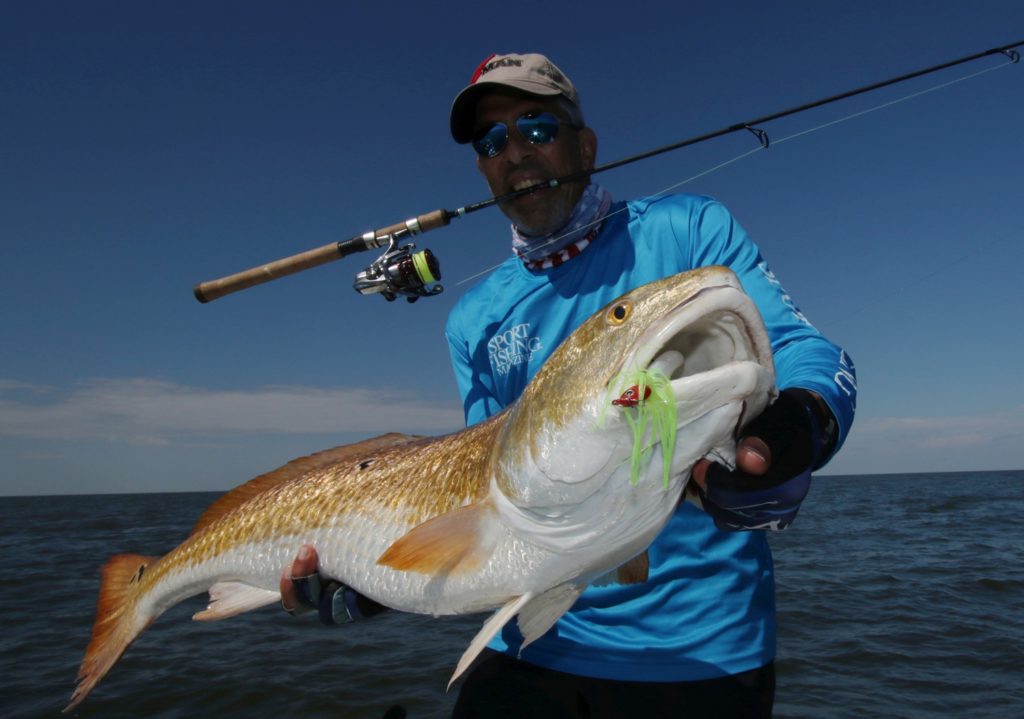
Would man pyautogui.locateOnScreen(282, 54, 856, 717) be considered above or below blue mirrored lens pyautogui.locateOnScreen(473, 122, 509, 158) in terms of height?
below

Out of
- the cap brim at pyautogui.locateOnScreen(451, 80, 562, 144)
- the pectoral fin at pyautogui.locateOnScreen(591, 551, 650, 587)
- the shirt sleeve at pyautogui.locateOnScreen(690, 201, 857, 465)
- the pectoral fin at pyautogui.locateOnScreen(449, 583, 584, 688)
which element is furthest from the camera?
the cap brim at pyautogui.locateOnScreen(451, 80, 562, 144)

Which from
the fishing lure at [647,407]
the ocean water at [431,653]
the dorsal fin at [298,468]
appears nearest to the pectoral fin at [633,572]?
the fishing lure at [647,407]

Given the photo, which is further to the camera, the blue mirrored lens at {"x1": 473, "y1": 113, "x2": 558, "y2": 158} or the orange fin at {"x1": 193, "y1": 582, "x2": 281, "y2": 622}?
the blue mirrored lens at {"x1": 473, "y1": 113, "x2": 558, "y2": 158}

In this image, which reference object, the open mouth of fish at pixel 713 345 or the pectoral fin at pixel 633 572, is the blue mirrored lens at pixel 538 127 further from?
the pectoral fin at pixel 633 572

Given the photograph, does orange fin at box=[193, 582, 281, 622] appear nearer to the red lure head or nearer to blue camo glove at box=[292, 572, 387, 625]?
blue camo glove at box=[292, 572, 387, 625]

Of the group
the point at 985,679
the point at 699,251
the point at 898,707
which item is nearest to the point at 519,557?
the point at 699,251

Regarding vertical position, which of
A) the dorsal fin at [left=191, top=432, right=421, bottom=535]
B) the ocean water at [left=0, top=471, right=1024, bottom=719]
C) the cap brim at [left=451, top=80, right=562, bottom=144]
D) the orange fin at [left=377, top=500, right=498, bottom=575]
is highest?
the cap brim at [left=451, top=80, right=562, bottom=144]

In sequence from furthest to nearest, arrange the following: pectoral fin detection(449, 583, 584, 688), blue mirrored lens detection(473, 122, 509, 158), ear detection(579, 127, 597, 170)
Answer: ear detection(579, 127, 597, 170)
blue mirrored lens detection(473, 122, 509, 158)
pectoral fin detection(449, 583, 584, 688)

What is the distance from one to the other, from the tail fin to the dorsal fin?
61cm

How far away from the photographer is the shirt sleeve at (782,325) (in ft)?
5.88

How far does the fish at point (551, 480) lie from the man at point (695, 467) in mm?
155

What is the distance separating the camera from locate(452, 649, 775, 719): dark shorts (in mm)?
2414

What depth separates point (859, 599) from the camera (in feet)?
37.3

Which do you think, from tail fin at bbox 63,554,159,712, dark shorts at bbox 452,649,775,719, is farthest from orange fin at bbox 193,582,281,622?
dark shorts at bbox 452,649,775,719
